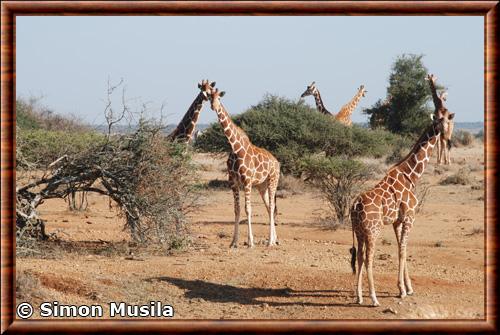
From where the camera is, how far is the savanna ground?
9414 mm

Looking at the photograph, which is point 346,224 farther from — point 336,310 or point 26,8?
point 26,8

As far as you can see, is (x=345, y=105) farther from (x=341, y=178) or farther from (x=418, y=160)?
(x=418, y=160)

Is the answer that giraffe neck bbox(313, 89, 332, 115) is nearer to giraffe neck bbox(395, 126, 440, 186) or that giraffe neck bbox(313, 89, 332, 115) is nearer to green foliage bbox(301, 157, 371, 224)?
green foliage bbox(301, 157, 371, 224)

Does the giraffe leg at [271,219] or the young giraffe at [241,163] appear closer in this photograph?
the young giraffe at [241,163]

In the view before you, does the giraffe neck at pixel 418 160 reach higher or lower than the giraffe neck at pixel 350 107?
lower

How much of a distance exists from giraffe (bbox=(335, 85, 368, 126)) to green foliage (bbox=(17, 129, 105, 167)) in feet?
43.0

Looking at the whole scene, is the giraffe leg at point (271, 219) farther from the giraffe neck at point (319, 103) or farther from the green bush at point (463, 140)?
the green bush at point (463, 140)

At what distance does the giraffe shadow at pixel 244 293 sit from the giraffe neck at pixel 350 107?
1700 centimetres

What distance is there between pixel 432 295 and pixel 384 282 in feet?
2.55

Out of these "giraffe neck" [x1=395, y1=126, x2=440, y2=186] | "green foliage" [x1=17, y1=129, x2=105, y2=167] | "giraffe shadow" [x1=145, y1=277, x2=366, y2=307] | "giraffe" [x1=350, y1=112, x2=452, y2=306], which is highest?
"green foliage" [x1=17, y1=129, x2=105, y2=167]

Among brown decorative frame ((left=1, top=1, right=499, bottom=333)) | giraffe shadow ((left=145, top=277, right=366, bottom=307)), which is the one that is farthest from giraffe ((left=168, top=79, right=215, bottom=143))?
brown decorative frame ((left=1, top=1, right=499, bottom=333))

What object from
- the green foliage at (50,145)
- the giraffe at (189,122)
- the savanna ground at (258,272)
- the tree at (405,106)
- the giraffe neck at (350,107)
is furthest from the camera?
the tree at (405,106)

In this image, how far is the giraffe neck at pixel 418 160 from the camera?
10.2 metres

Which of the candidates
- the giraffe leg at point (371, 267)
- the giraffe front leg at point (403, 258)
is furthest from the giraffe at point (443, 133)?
the giraffe leg at point (371, 267)
